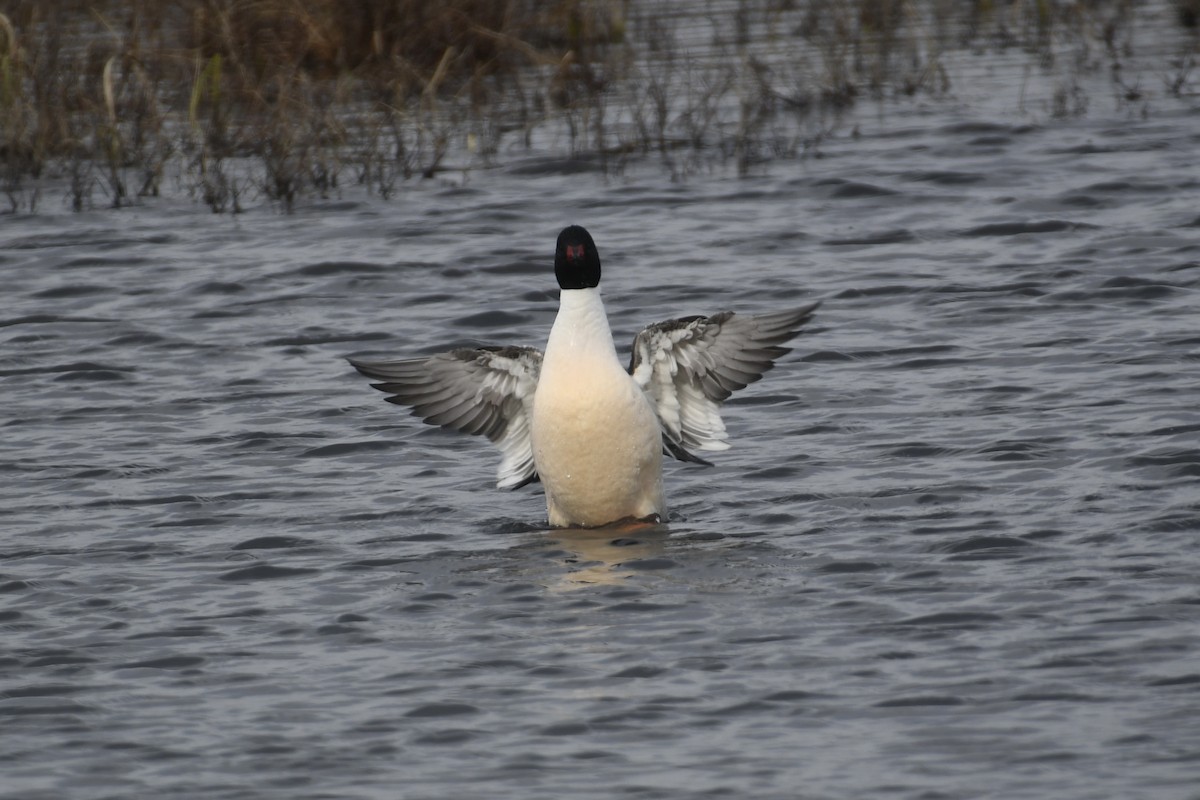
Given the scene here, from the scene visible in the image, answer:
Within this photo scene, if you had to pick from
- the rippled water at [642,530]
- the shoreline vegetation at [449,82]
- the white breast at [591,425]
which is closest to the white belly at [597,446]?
the white breast at [591,425]

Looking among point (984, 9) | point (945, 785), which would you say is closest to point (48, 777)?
point (945, 785)

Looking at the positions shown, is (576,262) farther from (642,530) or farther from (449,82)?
(449,82)

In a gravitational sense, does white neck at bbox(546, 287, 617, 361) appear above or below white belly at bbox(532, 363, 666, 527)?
above

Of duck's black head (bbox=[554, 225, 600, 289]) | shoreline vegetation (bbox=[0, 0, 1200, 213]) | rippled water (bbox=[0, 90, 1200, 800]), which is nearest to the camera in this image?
rippled water (bbox=[0, 90, 1200, 800])

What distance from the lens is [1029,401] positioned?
9445 mm

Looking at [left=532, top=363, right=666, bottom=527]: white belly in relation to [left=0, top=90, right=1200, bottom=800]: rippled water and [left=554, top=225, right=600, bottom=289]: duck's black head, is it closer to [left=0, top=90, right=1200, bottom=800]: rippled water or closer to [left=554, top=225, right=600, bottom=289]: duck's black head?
[left=0, top=90, right=1200, bottom=800]: rippled water

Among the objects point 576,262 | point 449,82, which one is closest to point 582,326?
point 576,262

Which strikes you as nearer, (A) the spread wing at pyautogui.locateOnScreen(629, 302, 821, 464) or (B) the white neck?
(B) the white neck

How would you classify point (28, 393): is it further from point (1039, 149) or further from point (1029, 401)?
point (1039, 149)

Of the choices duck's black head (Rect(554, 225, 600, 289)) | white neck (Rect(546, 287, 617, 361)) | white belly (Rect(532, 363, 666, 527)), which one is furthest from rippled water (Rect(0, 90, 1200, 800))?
duck's black head (Rect(554, 225, 600, 289))

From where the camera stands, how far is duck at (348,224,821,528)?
25.0ft

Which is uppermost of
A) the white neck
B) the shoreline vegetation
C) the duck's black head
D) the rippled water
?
the shoreline vegetation

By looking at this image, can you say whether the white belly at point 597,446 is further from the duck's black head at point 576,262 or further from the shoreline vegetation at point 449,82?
the shoreline vegetation at point 449,82

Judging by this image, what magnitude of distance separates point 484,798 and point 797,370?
5464mm
